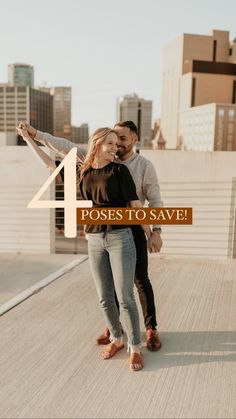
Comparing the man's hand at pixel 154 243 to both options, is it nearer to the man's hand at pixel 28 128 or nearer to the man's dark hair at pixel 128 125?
the man's dark hair at pixel 128 125

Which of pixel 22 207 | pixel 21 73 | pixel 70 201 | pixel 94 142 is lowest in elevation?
pixel 22 207

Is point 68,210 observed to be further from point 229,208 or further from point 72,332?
point 229,208

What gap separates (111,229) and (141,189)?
1.24 feet

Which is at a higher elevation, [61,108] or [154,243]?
[61,108]

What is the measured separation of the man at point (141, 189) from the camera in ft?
7.23

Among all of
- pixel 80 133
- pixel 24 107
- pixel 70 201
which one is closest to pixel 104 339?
pixel 70 201

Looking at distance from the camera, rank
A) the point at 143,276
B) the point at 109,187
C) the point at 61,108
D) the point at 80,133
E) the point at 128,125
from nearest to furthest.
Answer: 1. the point at 109,187
2. the point at 128,125
3. the point at 143,276
4. the point at 80,133
5. the point at 61,108

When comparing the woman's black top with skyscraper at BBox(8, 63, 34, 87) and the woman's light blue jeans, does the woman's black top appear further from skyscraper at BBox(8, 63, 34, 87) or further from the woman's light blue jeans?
skyscraper at BBox(8, 63, 34, 87)

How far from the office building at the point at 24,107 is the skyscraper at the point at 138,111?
23.9 m

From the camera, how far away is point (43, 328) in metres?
2.64

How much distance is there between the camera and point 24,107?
124 m

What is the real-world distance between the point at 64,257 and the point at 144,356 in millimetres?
2375

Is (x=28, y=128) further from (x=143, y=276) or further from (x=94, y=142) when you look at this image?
(x=143, y=276)

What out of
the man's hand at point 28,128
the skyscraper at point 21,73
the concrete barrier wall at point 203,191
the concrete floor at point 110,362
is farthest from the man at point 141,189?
the skyscraper at point 21,73
